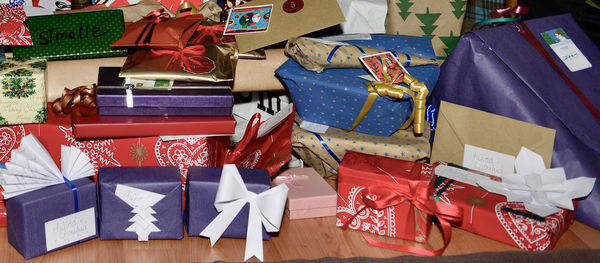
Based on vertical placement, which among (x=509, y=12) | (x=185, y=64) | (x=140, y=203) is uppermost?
(x=509, y=12)

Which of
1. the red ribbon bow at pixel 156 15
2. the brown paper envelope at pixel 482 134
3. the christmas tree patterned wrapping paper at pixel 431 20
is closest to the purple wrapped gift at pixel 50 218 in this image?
the red ribbon bow at pixel 156 15

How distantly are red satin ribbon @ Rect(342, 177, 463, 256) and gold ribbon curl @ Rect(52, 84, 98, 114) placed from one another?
0.63 metres

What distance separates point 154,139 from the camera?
3.90 feet

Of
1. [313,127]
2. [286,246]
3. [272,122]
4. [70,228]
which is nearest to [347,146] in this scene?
[313,127]

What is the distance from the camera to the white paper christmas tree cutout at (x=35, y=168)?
1.03 m

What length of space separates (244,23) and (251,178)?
48 centimetres

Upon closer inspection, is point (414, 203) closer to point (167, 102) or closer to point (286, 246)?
point (286, 246)

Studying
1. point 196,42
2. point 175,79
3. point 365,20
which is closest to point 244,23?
point 196,42

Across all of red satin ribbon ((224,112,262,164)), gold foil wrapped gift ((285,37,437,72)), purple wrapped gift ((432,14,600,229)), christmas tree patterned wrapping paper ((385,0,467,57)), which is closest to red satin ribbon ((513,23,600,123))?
purple wrapped gift ((432,14,600,229))

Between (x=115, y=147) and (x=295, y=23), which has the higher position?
(x=295, y=23)

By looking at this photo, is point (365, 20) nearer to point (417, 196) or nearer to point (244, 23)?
point (244, 23)

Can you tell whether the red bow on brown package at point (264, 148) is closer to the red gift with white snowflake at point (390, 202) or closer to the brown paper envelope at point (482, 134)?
the red gift with white snowflake at point (390, 202)

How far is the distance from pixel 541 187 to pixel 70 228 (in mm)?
1014

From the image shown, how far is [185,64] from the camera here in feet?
4.14
